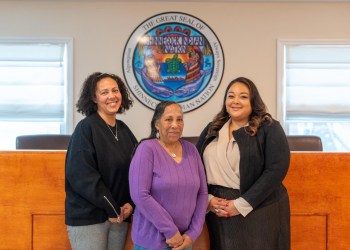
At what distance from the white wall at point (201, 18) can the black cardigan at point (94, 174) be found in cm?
255

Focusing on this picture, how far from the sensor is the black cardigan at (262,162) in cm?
218

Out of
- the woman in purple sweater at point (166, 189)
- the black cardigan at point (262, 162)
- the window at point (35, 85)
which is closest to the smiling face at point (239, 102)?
the black cardigan at point (262, 162)

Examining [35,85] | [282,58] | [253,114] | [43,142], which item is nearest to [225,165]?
[253,114]

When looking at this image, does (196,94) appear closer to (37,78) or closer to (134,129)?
(134,129)

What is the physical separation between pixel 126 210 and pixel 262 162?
0.69m

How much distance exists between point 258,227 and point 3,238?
4.67ft

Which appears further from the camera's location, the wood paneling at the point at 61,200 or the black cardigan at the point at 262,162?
the wood paneling at the point at 61,200

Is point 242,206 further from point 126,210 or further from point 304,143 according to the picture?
point 304,143

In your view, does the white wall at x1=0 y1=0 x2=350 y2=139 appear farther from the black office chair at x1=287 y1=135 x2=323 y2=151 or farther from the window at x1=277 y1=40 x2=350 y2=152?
the black office chair at x1=287 y1=135 x2=323 y2=151

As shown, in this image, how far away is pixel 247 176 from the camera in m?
2.21

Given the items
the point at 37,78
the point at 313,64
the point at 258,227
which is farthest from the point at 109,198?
the point at 313,64

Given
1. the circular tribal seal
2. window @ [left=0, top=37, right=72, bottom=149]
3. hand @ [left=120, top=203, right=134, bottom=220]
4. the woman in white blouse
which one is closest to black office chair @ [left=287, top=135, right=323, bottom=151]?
the circular tribal seal

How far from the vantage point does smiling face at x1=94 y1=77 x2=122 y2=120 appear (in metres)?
2.27

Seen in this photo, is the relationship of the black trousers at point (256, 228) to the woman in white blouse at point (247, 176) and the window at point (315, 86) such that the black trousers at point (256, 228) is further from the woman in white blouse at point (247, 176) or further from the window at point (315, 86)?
the window at point (315, 86)
